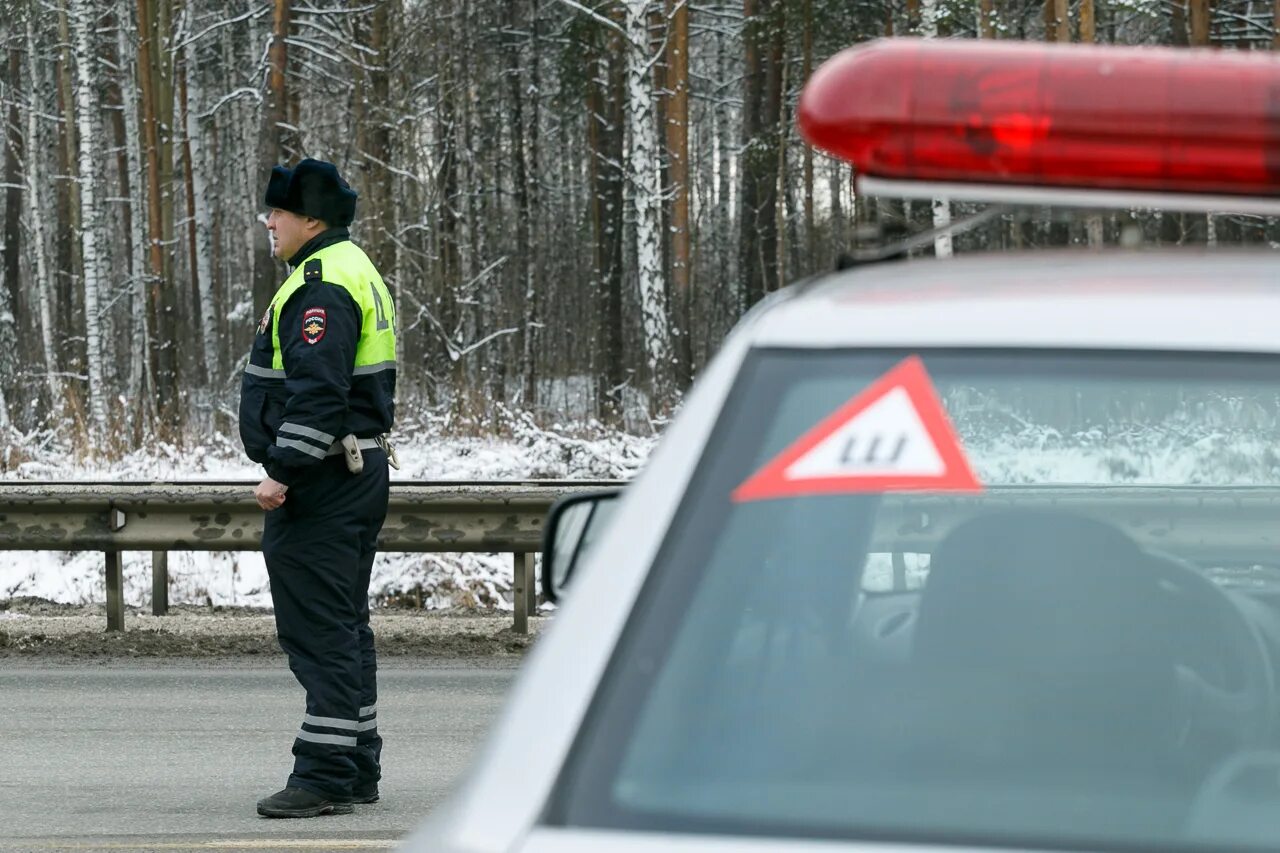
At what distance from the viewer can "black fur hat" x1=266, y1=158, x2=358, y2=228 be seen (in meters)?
5.73

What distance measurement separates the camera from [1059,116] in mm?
1958

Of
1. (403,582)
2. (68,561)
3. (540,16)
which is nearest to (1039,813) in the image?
(403,582)

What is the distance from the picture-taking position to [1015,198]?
201 centimetres

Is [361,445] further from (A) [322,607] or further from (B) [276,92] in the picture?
(B) [276,92]

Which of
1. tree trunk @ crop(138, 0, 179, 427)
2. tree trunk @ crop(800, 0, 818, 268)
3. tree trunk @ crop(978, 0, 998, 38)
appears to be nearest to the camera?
tree trunk @ crop(978, 0, 998, 38)

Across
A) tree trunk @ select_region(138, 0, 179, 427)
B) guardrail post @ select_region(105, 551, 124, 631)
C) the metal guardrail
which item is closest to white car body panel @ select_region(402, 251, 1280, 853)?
the metal guardrail

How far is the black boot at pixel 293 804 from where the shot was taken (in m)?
5.62

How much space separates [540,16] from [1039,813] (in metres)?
32.7

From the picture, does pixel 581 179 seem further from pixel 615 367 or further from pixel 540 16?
pixel 615 367

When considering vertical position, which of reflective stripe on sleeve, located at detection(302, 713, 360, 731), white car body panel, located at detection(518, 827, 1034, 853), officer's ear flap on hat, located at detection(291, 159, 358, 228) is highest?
officer's ear flap on hat, located at detection(291, 159, 358, 228)

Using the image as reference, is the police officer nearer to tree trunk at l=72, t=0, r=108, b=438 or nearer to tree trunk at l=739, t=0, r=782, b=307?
tree trunk at l=72, t=0, r=108, b=438

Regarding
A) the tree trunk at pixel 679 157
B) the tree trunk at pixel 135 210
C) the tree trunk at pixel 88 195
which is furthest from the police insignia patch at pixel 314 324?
the tree trunk at pixel 135 210

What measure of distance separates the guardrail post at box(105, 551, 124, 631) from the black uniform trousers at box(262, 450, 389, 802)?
13.6 feet

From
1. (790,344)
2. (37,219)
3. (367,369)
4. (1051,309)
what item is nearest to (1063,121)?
(1051,309)
